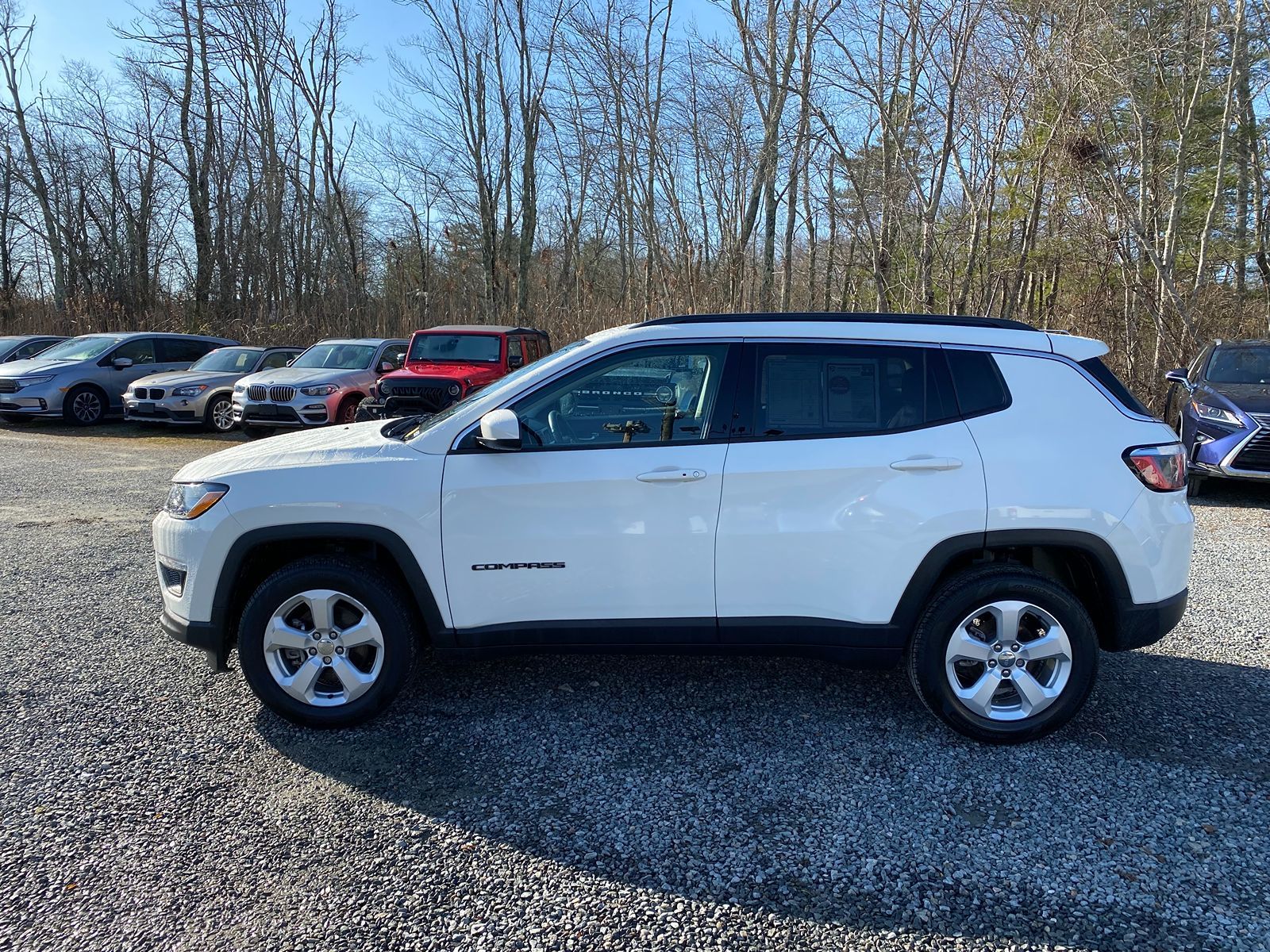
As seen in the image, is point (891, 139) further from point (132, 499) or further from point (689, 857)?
point (689, 857)

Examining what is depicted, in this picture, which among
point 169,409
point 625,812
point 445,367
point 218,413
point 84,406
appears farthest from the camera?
point 84,406

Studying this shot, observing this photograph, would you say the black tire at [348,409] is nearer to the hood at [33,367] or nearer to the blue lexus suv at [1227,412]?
the hood at [33,367]

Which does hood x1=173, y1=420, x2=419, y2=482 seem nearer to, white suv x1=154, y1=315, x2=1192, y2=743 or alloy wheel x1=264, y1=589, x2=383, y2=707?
white suv x1=154, y1=315, x2=1192, y2=743

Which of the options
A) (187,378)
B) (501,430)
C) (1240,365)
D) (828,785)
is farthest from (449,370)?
(828,785)

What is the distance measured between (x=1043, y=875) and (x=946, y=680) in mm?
925

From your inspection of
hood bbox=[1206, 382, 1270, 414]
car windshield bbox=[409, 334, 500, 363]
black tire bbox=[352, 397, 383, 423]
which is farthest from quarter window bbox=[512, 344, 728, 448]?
car windshield bbox=[409, 334, 500, 363]

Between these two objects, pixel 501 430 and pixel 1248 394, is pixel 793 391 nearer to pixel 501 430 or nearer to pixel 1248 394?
pixel 501 430

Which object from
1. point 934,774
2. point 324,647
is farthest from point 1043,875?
point 324,647

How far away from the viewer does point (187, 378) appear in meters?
14.6

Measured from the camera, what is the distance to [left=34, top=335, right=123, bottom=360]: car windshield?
52.1 ft

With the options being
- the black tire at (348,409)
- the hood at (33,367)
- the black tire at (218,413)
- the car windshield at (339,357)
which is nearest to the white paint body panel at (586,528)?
the black tire at (348,409)

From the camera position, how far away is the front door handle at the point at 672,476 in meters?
3.41

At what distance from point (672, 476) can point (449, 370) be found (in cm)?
956

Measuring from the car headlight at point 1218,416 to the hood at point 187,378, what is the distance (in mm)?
14852
